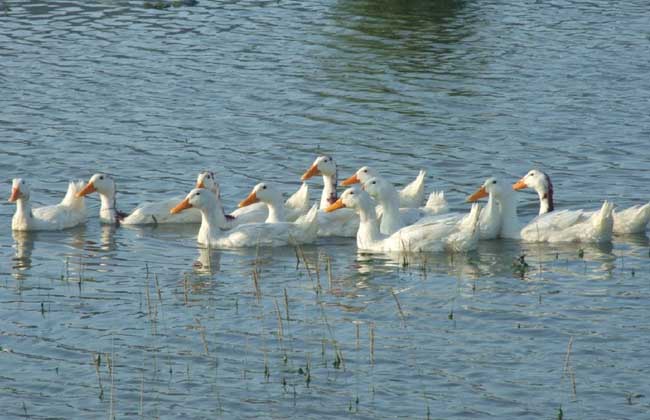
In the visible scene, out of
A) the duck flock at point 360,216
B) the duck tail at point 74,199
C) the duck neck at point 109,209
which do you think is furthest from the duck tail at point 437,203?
the duck tail at point 74,199

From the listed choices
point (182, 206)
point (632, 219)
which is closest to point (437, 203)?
point (632, 219)

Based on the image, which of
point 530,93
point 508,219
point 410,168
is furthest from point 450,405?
point 530,93

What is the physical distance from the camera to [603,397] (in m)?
11.6

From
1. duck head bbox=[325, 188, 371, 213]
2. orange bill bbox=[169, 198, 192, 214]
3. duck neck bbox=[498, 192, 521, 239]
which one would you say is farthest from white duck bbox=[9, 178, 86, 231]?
duck neck bbox=[498, 192, 521, 239]

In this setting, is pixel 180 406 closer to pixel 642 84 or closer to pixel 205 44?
pixel 642 84

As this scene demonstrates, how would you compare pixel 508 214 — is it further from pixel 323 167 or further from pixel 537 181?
pixel 323 167

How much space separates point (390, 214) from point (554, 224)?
197 centimetres

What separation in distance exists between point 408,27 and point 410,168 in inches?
433

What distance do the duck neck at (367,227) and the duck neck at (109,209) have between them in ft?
11.3

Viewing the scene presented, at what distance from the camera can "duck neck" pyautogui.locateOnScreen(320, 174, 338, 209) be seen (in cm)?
1878

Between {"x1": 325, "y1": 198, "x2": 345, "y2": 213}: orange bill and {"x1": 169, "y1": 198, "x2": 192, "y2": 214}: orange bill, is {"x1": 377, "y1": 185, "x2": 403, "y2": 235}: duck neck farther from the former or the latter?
{"x1": 169, "y1": 198, "x2": 192, "y2": 214}: orange bill

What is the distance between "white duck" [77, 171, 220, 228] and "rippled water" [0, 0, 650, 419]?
0.62ft

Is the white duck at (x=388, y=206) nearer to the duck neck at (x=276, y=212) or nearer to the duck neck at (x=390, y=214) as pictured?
the duck neck at (x=390, y=214)

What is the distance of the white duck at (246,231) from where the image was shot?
1700 centimetres
